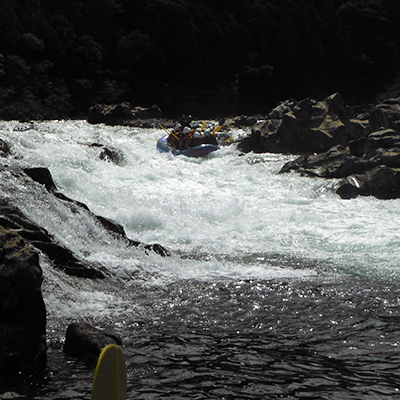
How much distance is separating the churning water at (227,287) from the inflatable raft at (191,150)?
4.45 m

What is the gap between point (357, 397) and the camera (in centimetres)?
344

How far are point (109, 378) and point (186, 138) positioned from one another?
17.0m

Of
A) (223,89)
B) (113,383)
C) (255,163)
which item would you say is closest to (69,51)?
(223,89)

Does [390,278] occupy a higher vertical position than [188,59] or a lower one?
lower

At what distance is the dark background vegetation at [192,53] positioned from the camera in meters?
33.5

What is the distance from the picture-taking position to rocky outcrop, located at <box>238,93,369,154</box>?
18672 millimetres

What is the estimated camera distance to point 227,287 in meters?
6.17

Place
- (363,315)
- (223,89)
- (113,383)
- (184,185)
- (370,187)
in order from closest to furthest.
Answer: (113,383) < (363,315) < (370,187) < (184,185) < (223,89)

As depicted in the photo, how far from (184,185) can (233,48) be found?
29338mm

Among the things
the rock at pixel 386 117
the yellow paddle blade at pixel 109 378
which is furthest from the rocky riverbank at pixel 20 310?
the rock at pixel 386 117

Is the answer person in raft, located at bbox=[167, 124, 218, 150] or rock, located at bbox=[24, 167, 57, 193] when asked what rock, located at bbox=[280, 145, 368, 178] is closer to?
person in raft, located at bbox=[167, 124, 218, 150]

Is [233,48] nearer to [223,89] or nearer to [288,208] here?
[223,89]

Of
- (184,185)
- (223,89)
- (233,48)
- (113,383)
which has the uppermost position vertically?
(233,48)

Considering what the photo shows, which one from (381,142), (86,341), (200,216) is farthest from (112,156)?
(86,341)
